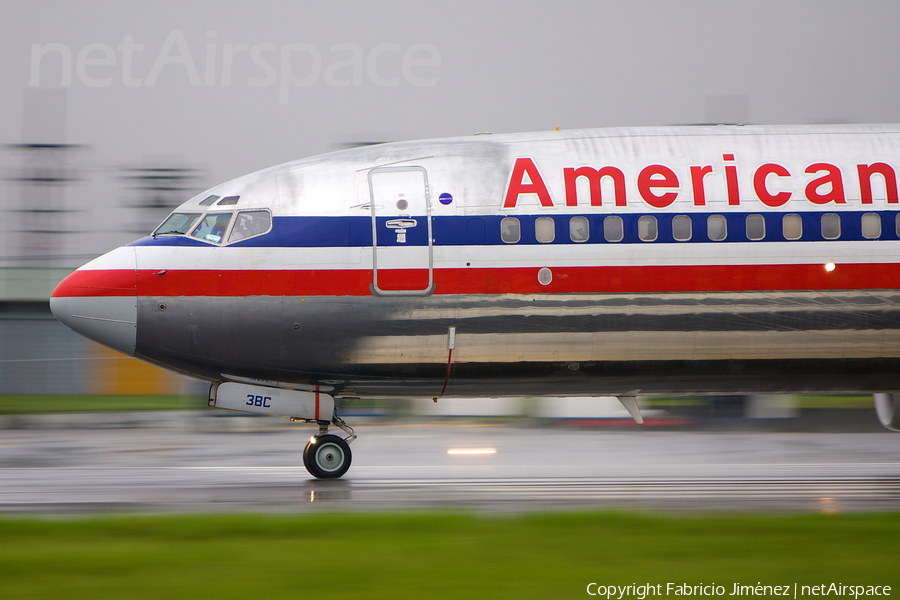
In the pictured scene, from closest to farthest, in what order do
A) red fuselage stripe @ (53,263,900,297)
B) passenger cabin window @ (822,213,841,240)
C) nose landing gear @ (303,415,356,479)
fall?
red fuselage stripe @ (53,263,900,297)
passenger cabin window @ (822,213,841,240)
nose landing gear @ (303,415,356,479)

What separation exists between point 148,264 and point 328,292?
7.02 ft

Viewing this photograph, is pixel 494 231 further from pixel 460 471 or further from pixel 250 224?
pixel 460 471

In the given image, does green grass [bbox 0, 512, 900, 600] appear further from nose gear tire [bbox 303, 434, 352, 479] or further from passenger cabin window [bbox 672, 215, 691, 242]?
passenger cabin window [bbox 672, 215, 691, 242]

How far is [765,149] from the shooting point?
10867mm

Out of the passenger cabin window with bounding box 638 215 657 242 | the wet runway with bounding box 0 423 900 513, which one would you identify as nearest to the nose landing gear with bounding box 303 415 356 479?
the wet runway with bounding box 0 423 900 513

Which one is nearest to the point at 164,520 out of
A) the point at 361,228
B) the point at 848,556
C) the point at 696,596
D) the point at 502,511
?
the point at 502,511

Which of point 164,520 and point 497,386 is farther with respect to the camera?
point 497,386

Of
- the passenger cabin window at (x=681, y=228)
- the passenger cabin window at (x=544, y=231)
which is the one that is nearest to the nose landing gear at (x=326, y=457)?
the passenger cabin window at (x=544, y=231)

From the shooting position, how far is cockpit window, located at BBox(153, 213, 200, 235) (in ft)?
35.2

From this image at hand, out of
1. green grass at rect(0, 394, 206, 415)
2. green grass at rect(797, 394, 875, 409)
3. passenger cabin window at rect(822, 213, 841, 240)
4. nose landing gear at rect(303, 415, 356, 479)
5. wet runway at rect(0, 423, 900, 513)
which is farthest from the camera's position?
green grass at rect(0, 394, 206, 415)

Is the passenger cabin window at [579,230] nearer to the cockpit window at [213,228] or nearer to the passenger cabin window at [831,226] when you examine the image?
the passenger cabin window at [831,226]

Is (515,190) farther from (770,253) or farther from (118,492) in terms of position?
(118,492)

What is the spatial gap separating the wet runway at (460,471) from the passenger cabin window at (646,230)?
9.73 feet

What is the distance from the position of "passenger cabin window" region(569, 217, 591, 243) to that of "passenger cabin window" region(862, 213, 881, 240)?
328 centimetres
